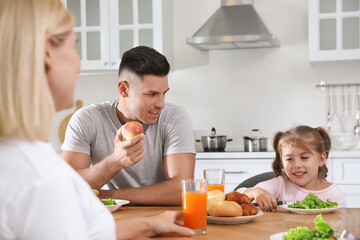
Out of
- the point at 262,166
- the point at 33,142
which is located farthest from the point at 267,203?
the point at 262,166

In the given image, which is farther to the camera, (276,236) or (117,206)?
(117,206)

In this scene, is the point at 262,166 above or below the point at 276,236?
below

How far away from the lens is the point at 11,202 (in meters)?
0.79

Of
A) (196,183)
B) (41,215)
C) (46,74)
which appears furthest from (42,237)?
(196,183)

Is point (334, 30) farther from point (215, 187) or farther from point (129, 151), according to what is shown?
point (215, 187)

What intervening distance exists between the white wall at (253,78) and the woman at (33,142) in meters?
3.90

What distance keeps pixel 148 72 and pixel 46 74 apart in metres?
1.47

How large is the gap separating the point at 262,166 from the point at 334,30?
127 centimetres

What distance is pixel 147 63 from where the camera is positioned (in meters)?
2.37

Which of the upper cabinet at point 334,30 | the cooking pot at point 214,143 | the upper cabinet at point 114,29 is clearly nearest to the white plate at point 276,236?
the cooking pot at point 214,143

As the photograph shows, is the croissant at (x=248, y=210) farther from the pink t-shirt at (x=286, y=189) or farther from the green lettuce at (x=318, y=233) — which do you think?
the pink t-shirt at (x=286, y=189)

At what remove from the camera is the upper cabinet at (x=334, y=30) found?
13.7 ft

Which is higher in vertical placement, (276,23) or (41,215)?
(276,23)

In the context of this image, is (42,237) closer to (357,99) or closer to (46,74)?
(46,74)
